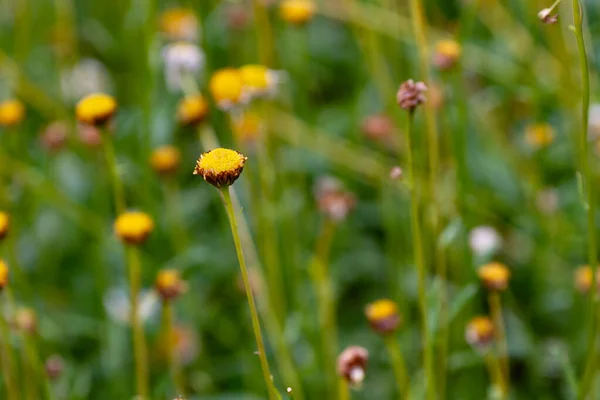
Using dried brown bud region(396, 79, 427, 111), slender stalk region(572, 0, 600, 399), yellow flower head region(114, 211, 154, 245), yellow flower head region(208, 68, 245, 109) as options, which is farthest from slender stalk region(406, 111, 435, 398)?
yellow flower head region(208, 68, 245, 109)

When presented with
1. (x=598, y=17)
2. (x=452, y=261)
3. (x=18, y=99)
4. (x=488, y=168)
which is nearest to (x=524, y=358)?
(x=452, y=261)

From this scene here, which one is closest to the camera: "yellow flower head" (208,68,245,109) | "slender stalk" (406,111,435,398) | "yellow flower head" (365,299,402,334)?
"slender stalk" (406,111,435,398)

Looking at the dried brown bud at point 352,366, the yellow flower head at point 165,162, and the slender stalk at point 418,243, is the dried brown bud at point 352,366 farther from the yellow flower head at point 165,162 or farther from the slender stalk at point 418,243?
the yellow flower head at point 165,162

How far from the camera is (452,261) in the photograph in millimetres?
1217

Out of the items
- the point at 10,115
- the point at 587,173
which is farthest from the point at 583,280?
the point at 10,115

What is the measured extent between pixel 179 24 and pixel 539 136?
839 millimetres

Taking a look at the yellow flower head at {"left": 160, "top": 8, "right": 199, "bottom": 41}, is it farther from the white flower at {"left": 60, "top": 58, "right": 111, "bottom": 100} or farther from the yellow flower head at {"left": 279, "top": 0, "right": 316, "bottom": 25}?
the yellow flower head at {"left": 279, "top": 0, "right": 316, "bottom": 25}

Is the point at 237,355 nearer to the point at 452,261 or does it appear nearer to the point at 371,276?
the point at 371,276

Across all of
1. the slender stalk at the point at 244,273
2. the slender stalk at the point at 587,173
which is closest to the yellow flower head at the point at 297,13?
the slender stalk at the point at 587,173

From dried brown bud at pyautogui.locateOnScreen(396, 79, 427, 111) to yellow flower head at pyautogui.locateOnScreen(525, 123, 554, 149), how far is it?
0.50m

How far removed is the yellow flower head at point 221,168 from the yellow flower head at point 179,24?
972mm

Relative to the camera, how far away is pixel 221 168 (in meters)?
0.57

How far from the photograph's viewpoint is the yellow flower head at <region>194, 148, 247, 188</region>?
57 centimetres

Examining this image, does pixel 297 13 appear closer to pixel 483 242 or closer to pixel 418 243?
pixel 483 242
